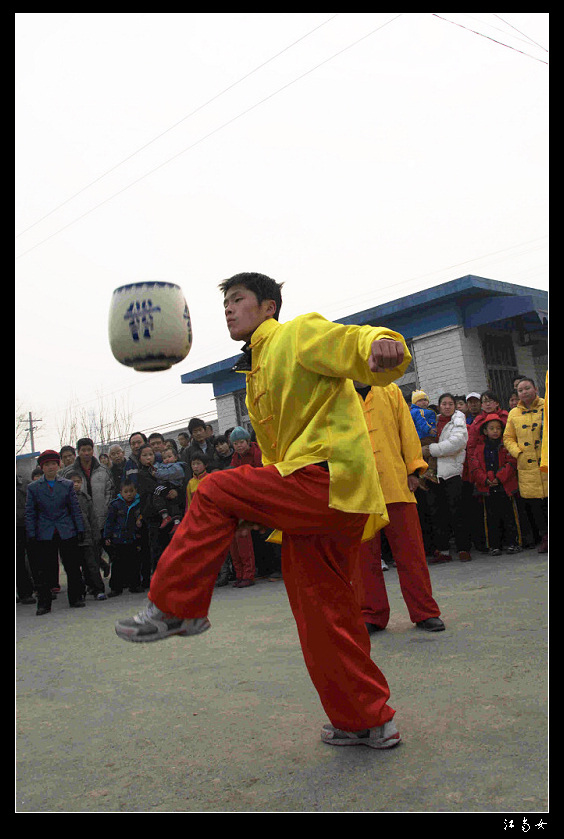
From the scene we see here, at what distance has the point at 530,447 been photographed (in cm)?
771

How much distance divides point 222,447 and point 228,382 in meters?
7.98

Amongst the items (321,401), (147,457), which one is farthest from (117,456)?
(321,401)

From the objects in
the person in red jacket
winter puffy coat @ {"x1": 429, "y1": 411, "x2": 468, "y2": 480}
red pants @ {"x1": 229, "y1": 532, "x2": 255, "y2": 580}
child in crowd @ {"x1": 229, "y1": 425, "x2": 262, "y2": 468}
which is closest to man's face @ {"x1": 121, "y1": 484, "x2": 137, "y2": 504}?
child in crowd @ {"x1": 229, "y1": 425, "x2": 262, "y2": 468}

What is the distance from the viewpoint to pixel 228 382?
1686 cm

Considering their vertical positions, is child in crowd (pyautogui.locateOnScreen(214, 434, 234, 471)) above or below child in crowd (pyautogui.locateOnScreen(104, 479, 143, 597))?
above

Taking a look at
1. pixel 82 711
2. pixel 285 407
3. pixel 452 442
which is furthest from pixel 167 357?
pixel 452 442

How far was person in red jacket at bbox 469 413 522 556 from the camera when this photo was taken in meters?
7.96

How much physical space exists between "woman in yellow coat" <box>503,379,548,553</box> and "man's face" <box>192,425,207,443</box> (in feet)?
12.3

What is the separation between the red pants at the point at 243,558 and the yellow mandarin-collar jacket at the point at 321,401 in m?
5.56

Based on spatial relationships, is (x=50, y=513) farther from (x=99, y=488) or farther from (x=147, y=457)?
(x=147, y=457)

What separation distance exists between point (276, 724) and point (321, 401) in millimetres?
1426

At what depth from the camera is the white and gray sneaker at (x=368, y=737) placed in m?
2.73

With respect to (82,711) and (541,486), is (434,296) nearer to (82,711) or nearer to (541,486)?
(541,486)

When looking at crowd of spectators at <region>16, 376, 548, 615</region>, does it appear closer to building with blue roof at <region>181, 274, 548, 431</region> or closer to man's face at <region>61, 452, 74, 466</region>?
man's face at <region>61, 452, 74, 466</region>
